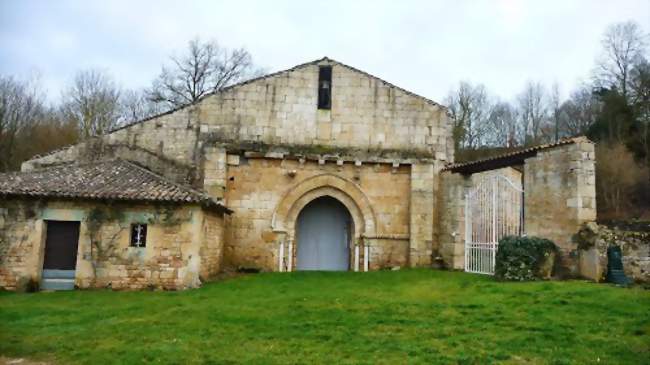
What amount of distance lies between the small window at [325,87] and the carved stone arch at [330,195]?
229 centimetres

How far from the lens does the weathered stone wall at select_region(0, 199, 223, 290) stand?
12.4 metres

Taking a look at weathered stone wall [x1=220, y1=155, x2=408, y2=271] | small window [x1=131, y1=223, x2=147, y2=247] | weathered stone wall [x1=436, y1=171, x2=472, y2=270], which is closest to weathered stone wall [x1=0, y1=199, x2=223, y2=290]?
small window [x1=131, y1=223, x2=147, y2=247]

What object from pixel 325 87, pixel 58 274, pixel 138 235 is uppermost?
pixel 325 87

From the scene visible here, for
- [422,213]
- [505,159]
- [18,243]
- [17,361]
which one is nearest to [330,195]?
[422,213]

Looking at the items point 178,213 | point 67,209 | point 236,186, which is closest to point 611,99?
point 236,186

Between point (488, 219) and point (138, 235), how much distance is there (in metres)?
9.19

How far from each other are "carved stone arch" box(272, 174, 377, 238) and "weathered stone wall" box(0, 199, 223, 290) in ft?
11.1

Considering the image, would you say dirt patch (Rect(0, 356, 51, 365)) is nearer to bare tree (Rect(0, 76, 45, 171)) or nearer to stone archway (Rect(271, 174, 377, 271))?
stone archway (Rect(271, 174, 377, 271))

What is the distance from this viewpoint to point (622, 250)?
10883mm

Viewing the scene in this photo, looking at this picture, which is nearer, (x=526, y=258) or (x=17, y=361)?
(x=17, y=361)

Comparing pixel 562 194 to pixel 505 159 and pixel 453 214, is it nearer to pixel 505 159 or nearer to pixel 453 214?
pixel 505 159

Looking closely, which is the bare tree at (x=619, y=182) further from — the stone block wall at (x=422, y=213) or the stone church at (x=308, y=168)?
the stone block wall at (x=422, y=213)

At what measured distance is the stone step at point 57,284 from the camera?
12.6 metres

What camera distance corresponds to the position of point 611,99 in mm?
30672
